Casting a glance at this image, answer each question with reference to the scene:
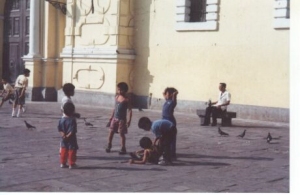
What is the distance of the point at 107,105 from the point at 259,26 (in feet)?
17.9

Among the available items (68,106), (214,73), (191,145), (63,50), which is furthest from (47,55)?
(68,106)

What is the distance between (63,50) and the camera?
17.7 m

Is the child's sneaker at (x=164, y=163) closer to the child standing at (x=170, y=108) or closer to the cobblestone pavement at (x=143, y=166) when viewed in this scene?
the cobblestone pavement at (x=143, y=166)

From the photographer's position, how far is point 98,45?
54.9ft

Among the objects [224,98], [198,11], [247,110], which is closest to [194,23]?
[198,11]

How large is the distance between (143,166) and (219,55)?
293 inches

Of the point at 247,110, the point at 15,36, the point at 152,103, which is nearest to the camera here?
the point at 247,110

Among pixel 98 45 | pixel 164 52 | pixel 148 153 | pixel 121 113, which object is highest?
pixel 98 45

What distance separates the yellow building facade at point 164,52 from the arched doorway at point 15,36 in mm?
1258

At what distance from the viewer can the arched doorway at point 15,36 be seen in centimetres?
1942

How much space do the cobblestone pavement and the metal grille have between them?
4236 mm

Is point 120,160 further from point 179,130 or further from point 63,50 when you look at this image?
point 63,50

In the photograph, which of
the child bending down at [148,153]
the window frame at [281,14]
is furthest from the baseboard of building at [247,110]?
the child bending down at [148,153]

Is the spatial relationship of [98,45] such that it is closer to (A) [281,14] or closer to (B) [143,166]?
(A) [281,14]
